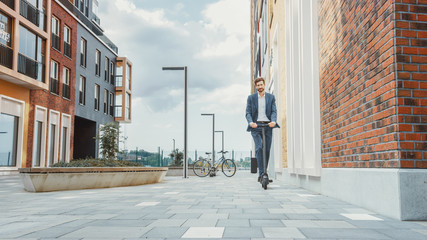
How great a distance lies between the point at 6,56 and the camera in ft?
61.8

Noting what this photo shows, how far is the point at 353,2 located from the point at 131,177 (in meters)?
6.84

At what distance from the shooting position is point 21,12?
67.1 feet

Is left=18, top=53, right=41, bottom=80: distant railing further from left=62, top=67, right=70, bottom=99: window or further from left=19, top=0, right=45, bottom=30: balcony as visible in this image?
left=62, top=67, right=70, bottom=99: window

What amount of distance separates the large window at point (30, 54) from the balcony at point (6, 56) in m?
1.02

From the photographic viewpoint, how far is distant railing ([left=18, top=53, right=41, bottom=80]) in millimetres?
20312

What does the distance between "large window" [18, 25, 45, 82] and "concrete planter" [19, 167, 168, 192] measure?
13.8 metres

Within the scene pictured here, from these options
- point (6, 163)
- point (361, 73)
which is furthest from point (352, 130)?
point (6, 163)

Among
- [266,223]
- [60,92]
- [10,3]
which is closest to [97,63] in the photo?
[60,92]

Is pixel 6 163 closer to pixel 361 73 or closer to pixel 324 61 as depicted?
pixel 324 61

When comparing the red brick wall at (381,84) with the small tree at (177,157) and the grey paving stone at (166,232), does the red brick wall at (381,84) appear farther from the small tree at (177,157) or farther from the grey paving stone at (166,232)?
the small tree at (177,157)

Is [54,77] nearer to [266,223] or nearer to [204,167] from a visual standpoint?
[204,167]

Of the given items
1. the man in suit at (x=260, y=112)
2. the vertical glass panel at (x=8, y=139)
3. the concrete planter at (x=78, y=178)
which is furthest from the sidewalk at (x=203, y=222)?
the vertical glass panel at (x=8, y=139)

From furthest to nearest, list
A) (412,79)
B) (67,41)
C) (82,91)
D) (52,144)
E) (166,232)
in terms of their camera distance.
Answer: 1. (82,91)
2. (67,41)
3. (52,144)
4. (412,79)
5. (166,232)

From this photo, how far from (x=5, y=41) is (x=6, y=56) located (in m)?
0.74
